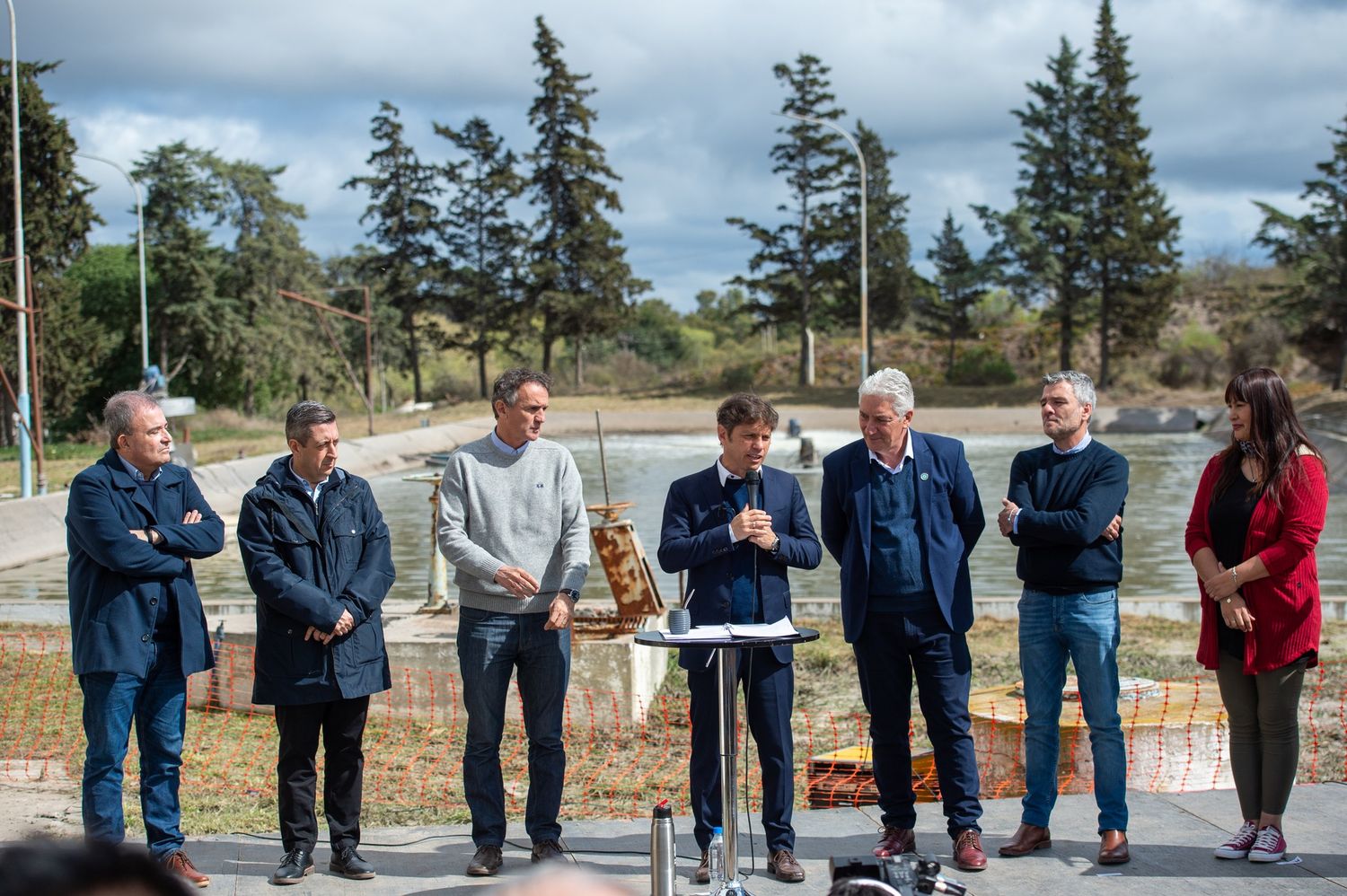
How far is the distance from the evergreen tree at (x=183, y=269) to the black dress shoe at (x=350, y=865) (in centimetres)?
5271

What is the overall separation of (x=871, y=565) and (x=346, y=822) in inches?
88.6

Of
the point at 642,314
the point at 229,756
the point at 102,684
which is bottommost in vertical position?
the point at 229,756

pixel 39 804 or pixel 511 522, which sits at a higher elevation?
pixel 511 522

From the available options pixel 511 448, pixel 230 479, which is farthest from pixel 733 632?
pixel 230 479

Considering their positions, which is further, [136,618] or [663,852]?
[136,618]

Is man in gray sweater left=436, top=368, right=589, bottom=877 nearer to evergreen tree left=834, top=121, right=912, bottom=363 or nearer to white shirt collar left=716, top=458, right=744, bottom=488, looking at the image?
white shirt collar left=716, top=458, right=744, bottom=488

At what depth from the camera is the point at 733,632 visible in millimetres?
4719

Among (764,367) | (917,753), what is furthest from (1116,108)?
(917,753)

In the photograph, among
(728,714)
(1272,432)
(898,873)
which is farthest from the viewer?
(1272,432)

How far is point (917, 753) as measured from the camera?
7.40 m

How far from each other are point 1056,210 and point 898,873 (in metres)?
52.5

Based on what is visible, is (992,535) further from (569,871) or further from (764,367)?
(764,367)

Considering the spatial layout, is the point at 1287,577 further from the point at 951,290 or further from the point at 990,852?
the point at 951,290

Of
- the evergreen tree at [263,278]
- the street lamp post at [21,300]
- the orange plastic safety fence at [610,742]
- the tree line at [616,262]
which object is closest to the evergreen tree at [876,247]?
the tree line at [616,262]
